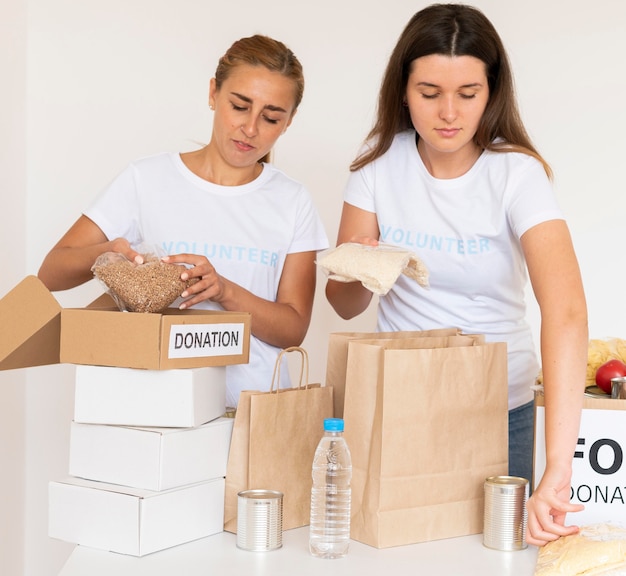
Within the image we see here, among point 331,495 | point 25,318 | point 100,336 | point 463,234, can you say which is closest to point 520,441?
point 463,234

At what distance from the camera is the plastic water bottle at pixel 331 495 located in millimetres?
1268

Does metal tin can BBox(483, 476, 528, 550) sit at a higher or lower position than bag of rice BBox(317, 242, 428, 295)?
lower

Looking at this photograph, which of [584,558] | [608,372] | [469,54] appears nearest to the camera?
[584,558]

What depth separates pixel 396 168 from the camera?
5.55 feet

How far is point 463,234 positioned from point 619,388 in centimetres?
40

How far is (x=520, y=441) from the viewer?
1.70m

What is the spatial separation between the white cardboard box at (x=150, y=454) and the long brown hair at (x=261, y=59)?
2.75 ft

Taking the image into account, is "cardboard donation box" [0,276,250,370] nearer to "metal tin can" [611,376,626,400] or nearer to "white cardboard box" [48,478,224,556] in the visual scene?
"white cardboard box" [48,478,224,556]

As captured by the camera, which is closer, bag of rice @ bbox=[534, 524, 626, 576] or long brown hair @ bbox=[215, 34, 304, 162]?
bag of rice @ bbox=[534, 524, 626, 576]

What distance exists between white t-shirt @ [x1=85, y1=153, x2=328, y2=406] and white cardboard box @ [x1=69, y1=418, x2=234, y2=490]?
44cm

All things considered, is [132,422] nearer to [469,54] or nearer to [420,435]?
[420,435]

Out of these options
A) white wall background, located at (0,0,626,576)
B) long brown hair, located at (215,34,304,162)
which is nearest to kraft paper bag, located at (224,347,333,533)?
long brown hair, located at (215,34,304,162)

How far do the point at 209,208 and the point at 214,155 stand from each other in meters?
0.13

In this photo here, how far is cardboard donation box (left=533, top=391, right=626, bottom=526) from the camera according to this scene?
1359 millimetres
